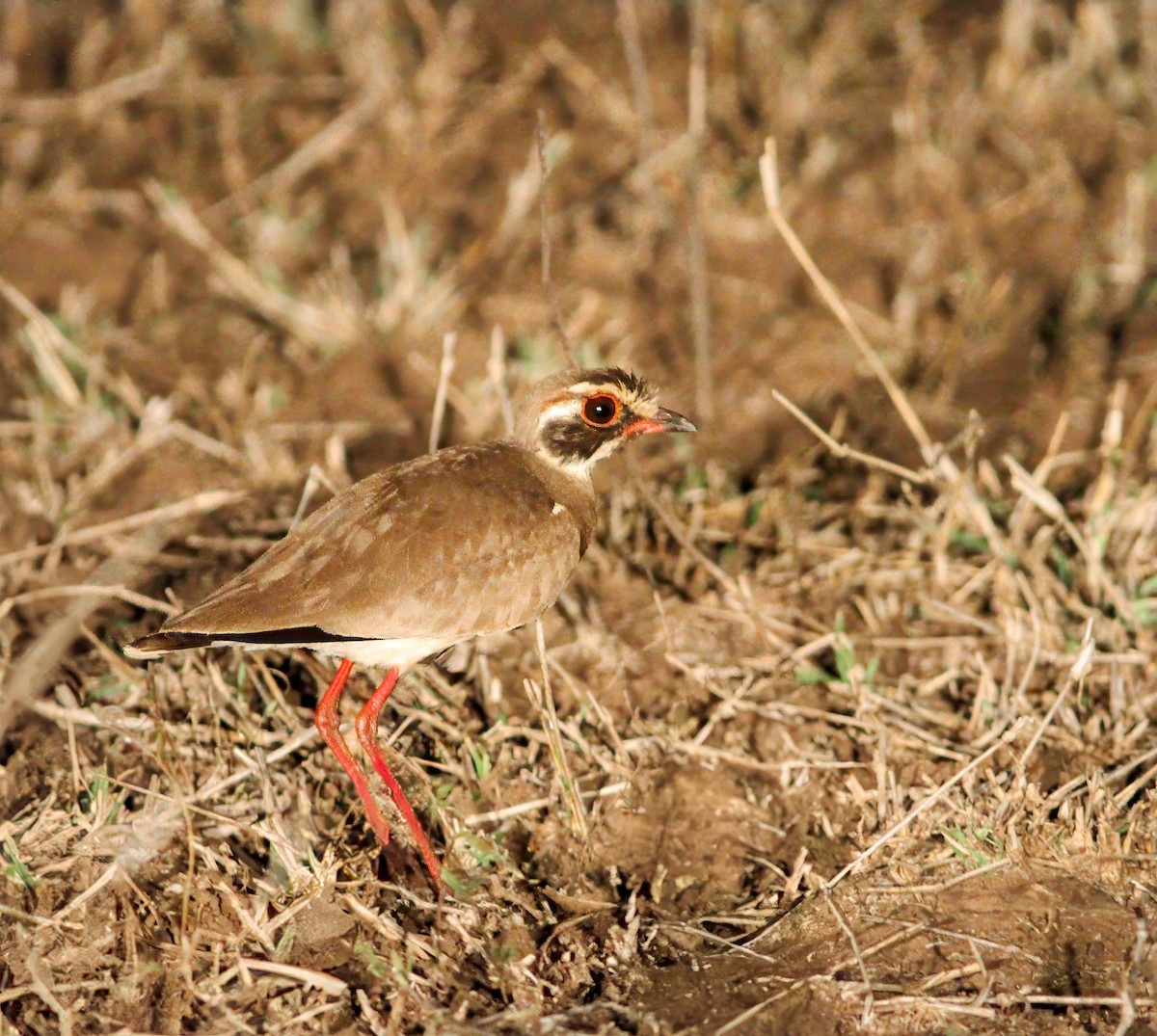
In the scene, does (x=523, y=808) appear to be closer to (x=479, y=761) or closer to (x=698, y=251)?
(x=479, y=761)

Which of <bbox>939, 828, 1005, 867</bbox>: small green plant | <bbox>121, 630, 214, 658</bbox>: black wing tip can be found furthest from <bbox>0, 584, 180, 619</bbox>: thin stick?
<bbox>939, 828, 1005, 867</bbox>: small green plant

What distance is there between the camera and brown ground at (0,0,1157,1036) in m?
3.79

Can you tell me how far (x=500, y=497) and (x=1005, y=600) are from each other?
6.10 ft

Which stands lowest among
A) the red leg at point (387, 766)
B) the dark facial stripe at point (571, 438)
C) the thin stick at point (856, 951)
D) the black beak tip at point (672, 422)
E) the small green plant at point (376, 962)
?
the thin stick at point (856, 951)

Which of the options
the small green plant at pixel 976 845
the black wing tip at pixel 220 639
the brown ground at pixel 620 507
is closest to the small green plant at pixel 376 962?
the brown ground at pixel 620 507

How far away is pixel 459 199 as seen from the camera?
752cm

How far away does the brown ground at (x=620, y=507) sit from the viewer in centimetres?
379

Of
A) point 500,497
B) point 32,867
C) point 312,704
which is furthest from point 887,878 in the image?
point 32,867

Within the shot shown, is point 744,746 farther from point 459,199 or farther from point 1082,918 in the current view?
point 459,199

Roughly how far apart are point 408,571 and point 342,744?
1.91 ft

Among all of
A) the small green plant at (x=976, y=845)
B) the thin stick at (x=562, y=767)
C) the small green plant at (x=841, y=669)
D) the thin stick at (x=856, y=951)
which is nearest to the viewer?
the thin stick at (x=856, y=951)

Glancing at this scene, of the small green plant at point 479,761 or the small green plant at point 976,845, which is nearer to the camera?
the small green plant at point 976,845

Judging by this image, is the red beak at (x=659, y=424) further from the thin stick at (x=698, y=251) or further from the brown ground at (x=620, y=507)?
the thin stick at (x=698, y=251)

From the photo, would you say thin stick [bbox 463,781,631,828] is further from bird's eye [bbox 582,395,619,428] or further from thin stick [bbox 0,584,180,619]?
thin stick [bbox 0,584,180,619]
